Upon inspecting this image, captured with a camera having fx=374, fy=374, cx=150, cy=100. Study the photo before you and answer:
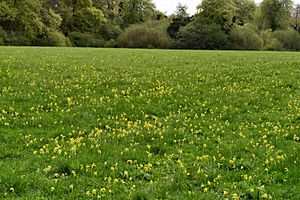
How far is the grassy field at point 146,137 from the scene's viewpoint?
7195mm

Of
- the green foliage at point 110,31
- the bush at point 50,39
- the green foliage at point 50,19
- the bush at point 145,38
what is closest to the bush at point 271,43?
the bush at point 145,38

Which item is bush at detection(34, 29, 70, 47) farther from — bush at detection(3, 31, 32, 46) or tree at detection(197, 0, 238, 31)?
tree at detection(197, 0, 238, 31)

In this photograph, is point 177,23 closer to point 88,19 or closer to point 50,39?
point 88,19

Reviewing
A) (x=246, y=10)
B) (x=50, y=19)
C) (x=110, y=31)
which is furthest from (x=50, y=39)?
(x=246, y=10)

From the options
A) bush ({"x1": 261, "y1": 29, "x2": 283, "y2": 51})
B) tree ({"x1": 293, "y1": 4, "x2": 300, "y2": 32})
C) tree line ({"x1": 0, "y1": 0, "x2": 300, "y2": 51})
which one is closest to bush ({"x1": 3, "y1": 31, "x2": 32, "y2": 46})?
tree line ({"x1": 0, "y1": 0, "x2": 300, "y2": 51})

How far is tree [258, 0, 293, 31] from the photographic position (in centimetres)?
10956

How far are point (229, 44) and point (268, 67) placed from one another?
6541 cm

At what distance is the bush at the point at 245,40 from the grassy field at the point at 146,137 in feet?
232

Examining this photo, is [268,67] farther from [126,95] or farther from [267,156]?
[267,156]

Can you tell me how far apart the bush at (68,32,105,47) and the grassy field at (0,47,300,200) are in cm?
7009

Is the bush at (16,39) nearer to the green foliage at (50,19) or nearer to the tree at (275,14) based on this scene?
the green foliage at (50,19)

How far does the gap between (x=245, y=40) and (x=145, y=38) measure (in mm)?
23264

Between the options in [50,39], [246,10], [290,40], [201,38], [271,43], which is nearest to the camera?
[50,39]

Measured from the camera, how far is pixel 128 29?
293ft
